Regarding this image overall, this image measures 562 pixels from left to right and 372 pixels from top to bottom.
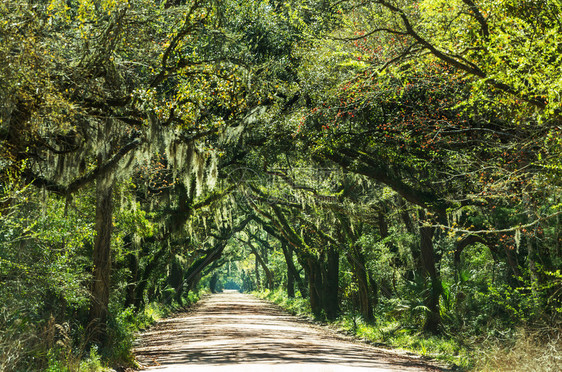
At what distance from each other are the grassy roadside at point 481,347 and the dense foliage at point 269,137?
0.22 meters

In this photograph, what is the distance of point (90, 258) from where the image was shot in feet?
49.9

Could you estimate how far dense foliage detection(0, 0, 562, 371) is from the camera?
901 cm

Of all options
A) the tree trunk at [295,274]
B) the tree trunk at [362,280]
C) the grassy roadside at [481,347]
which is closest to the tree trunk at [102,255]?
the grassy roadside at [481,347]

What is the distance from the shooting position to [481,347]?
13.3 m

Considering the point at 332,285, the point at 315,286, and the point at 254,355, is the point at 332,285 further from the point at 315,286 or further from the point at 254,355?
the point at 254,355

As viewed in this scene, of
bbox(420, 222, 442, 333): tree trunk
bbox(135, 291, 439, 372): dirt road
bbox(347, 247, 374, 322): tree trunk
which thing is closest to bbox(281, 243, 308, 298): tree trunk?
bbox(347, 247, 374, 322): tree trunk

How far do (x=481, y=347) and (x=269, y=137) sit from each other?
23.5 ft

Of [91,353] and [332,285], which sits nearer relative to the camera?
[91,353]

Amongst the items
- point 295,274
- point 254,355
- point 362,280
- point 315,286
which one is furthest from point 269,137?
point 295,274

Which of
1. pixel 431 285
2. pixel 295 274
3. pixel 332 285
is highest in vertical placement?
pixel 295 274

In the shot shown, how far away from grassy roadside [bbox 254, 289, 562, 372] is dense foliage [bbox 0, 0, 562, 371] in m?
0.22

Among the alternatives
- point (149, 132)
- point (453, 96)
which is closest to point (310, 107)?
point (453, 96)

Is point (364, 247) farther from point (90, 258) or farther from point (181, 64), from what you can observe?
point (181, 64)

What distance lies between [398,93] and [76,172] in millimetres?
7103
